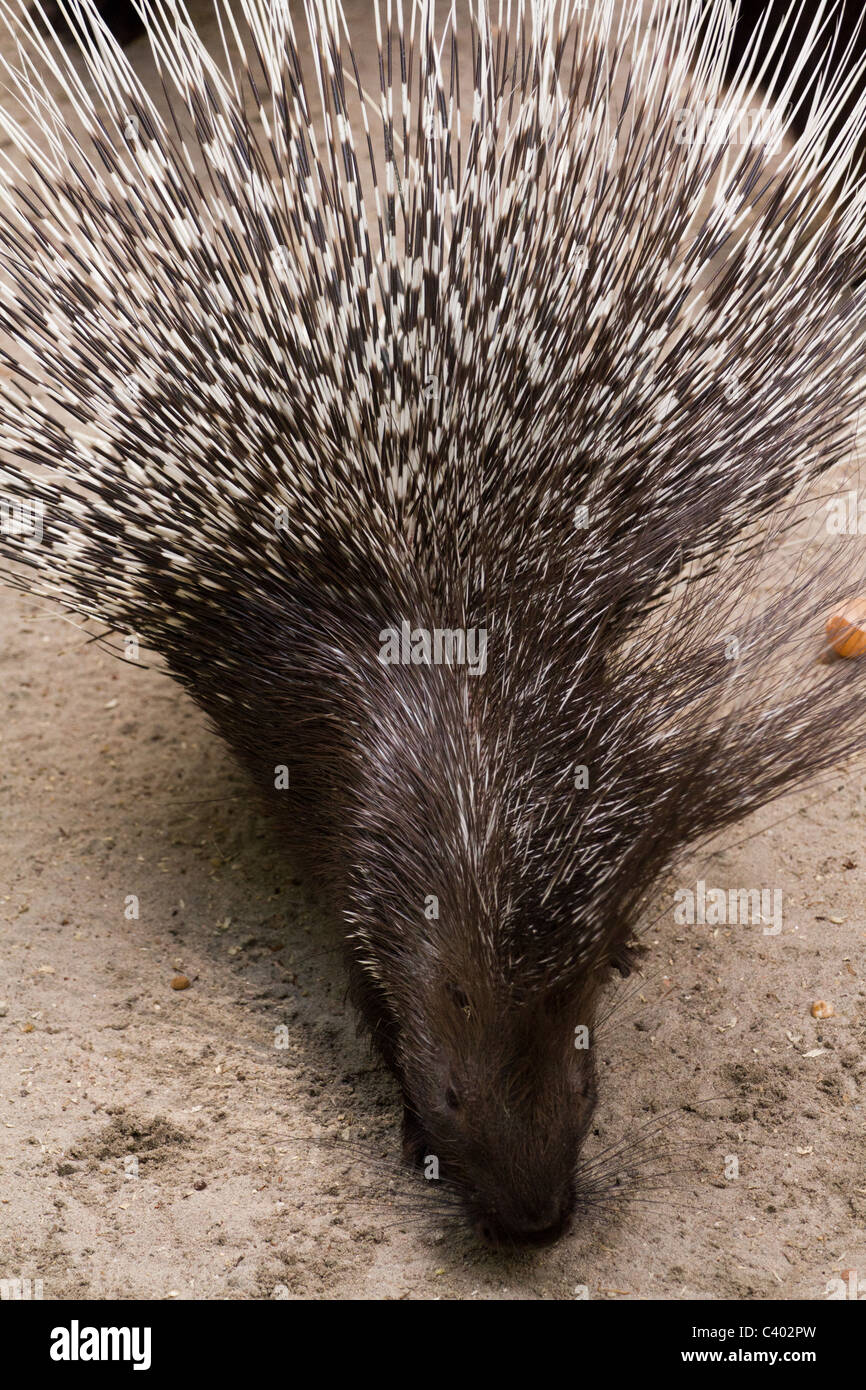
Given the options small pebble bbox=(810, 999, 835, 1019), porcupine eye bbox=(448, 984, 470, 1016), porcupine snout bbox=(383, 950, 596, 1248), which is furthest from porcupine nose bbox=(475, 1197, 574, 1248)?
small pebble bbox=(810, 999, 835, 1019)

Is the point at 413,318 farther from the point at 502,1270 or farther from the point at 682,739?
the point at 502,1270

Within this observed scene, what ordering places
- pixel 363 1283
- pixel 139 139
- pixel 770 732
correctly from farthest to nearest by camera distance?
1. pixel 139 139
2. pixel 363 1283
3. pixel 770 732

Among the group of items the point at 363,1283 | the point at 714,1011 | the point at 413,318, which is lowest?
the point at 363,1283

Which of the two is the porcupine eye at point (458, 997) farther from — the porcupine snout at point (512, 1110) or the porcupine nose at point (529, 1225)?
the porcupine nose at point (529, 1225)

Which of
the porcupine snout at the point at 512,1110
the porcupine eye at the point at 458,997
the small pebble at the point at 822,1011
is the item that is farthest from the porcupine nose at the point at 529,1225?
the small pebble at the point at 822,1011

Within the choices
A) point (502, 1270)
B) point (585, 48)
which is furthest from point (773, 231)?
point (502, 1270)

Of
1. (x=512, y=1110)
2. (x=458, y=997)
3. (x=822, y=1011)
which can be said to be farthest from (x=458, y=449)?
(x=822, y=1011)
